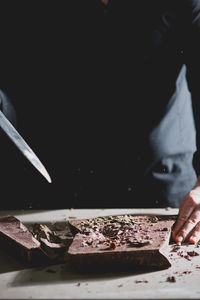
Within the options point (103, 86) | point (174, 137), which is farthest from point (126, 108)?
point (174, 137)

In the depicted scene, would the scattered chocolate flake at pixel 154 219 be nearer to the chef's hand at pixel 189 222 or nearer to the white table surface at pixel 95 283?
the chef's hand at pixel 189 222

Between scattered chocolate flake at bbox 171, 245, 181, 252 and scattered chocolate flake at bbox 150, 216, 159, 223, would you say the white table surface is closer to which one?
scattered chocolate flake at bbox 171, 245, 181, 252

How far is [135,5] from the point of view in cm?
169

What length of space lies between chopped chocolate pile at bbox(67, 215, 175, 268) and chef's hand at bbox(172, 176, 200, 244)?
33 mm

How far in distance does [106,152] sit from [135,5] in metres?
0.63

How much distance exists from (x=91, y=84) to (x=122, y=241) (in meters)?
0.78

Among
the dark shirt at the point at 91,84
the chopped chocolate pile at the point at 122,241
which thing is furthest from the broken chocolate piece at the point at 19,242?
the dark shirt at the point at 91,84

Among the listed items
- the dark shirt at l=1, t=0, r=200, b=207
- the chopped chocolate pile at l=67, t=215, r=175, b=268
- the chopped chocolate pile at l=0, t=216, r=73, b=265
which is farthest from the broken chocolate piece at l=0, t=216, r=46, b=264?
the dark shirt at l=1, t=0, r=200, b=207

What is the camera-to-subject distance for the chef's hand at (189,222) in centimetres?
129

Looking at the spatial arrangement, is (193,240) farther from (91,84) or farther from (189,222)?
(91,84)

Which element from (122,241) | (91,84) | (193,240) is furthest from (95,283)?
(91,84)

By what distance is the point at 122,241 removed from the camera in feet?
3.85

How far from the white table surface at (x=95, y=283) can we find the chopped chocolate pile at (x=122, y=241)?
0.04 metres

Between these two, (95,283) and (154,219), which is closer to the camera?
(95,283)
